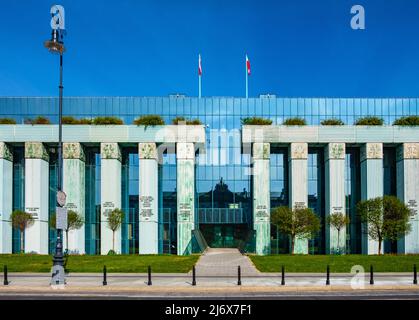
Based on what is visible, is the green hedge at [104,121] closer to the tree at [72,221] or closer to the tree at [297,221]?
the tree at [72,221]

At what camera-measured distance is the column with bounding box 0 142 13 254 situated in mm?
51312

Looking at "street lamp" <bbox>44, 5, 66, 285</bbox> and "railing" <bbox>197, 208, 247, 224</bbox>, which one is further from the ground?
"street lamp" <bbox>44, 5, 66, 285</bbox>

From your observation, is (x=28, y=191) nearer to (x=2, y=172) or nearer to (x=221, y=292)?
(x=2, y=172)

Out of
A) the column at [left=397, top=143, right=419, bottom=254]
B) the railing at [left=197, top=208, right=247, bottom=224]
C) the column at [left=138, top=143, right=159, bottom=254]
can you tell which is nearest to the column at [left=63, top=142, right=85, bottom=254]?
the column at [left=138, top=143, right=159, bottom=254]

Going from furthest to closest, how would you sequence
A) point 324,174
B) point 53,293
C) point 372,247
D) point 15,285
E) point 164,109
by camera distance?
point 164,109, point 324,174, point 372,247, point 15,285, point 53,293

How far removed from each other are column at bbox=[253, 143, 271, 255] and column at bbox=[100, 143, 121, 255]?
1556cm

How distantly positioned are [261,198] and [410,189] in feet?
54.4

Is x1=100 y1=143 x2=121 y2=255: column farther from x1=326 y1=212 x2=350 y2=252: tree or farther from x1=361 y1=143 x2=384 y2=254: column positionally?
x1=361 y1=143 x2=384 y2=254: column

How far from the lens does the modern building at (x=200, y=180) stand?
171 ft

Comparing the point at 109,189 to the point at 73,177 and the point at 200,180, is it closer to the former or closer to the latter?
the point at 73,177

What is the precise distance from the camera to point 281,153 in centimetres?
5794

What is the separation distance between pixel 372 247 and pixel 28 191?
1520 inches

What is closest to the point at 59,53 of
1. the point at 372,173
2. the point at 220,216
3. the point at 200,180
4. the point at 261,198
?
the point at 261,198

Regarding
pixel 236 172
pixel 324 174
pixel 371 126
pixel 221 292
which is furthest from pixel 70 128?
pixel 221 292
